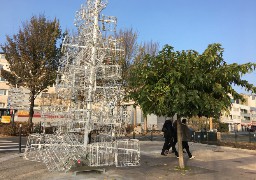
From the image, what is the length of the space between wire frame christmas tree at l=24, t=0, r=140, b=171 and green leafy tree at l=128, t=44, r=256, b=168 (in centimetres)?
105

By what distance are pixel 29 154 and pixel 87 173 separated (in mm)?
4153

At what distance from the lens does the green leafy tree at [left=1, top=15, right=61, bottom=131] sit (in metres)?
24.9

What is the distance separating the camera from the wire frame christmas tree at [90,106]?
797cm

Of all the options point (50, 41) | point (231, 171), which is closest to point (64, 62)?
point (231, 171)

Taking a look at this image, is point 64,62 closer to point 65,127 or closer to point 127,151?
point 65,127

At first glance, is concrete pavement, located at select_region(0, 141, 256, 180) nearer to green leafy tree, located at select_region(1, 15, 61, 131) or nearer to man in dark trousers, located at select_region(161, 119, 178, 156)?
man in dark trousers, located at select_region(161, 119, 178, 156)

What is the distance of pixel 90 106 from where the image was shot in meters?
8.25

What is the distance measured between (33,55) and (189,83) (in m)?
20.4

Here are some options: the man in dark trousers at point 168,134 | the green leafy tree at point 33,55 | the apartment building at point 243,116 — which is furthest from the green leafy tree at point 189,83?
the apartment building at point 243,116

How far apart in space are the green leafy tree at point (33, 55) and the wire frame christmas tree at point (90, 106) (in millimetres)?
16831

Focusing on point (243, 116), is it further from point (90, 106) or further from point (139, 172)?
point (90, 106)

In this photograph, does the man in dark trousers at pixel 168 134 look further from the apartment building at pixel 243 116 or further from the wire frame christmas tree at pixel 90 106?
the apartment building at pixel 243 116

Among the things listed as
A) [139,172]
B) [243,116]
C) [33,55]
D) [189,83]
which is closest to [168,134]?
[139,172]

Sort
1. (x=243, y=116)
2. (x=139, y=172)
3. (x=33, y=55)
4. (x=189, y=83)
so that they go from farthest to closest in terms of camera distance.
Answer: (x=243, y=116) < (x=33, y=55) < (x=139, y=172) < (x=189, y=83)
